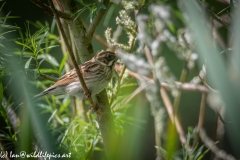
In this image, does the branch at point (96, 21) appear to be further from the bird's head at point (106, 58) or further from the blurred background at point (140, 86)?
the bird's head at point (106, 58)

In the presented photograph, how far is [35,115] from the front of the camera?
0.62m

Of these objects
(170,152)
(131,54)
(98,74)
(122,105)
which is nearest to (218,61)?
(170,152)

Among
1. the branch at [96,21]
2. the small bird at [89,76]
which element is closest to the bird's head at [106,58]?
the small bird at [89,76]

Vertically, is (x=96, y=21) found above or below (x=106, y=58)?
above

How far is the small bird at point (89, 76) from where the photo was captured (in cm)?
216

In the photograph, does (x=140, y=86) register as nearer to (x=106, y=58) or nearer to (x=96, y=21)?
(x=106, y=58)

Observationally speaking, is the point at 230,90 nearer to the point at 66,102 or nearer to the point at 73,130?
the point at 73,130

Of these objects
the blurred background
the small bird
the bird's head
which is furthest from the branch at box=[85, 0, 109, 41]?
the bird's head

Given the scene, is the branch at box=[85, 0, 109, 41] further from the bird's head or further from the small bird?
the bird's head

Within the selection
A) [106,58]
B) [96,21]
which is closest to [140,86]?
[106,58]

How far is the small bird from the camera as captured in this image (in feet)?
7.08

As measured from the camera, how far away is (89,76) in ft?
7.63

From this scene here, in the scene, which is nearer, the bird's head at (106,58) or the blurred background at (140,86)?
the blurred background at (140,86)

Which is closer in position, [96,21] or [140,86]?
[96,21]
